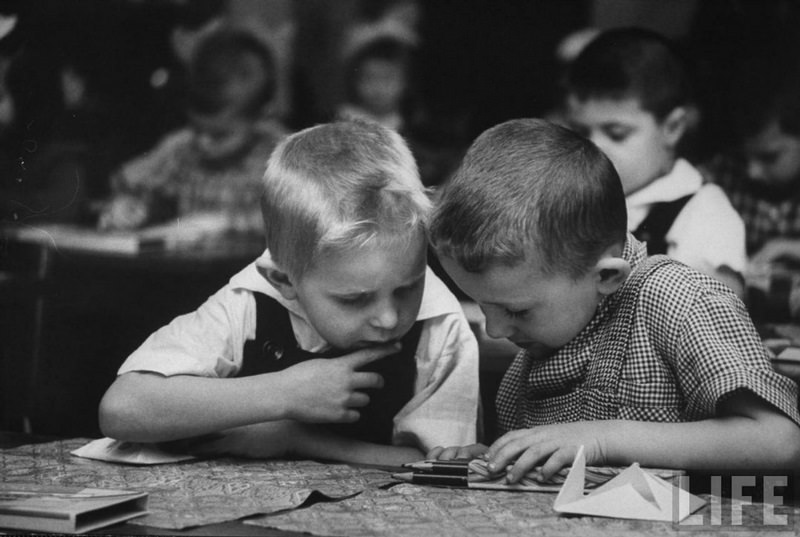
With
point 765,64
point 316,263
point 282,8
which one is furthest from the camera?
point 282,8

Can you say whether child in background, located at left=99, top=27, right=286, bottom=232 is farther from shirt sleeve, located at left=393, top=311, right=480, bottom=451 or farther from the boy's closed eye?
the boy's closed eye

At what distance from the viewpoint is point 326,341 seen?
1.80m

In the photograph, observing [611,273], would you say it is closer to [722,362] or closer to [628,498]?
[722,362]

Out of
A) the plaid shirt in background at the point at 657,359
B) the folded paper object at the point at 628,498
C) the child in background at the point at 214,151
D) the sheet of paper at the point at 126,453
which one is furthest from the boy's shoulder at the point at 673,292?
the child in background at the point at 214,151

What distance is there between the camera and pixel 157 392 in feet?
5.61

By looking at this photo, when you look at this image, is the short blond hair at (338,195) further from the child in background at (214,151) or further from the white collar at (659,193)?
the white collar at (659,193)

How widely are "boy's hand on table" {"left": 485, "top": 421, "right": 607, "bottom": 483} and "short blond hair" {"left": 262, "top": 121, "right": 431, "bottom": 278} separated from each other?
1.27 ft

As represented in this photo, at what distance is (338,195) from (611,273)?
45 cm

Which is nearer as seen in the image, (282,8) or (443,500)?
(443,500)

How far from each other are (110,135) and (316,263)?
2.58 feet

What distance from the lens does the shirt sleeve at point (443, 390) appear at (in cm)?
182

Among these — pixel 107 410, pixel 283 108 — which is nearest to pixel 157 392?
pixel 107 410

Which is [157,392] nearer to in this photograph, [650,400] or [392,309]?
[392,309]

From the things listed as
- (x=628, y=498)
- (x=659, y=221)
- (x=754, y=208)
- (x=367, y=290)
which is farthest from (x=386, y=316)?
(x=754, y=208)
